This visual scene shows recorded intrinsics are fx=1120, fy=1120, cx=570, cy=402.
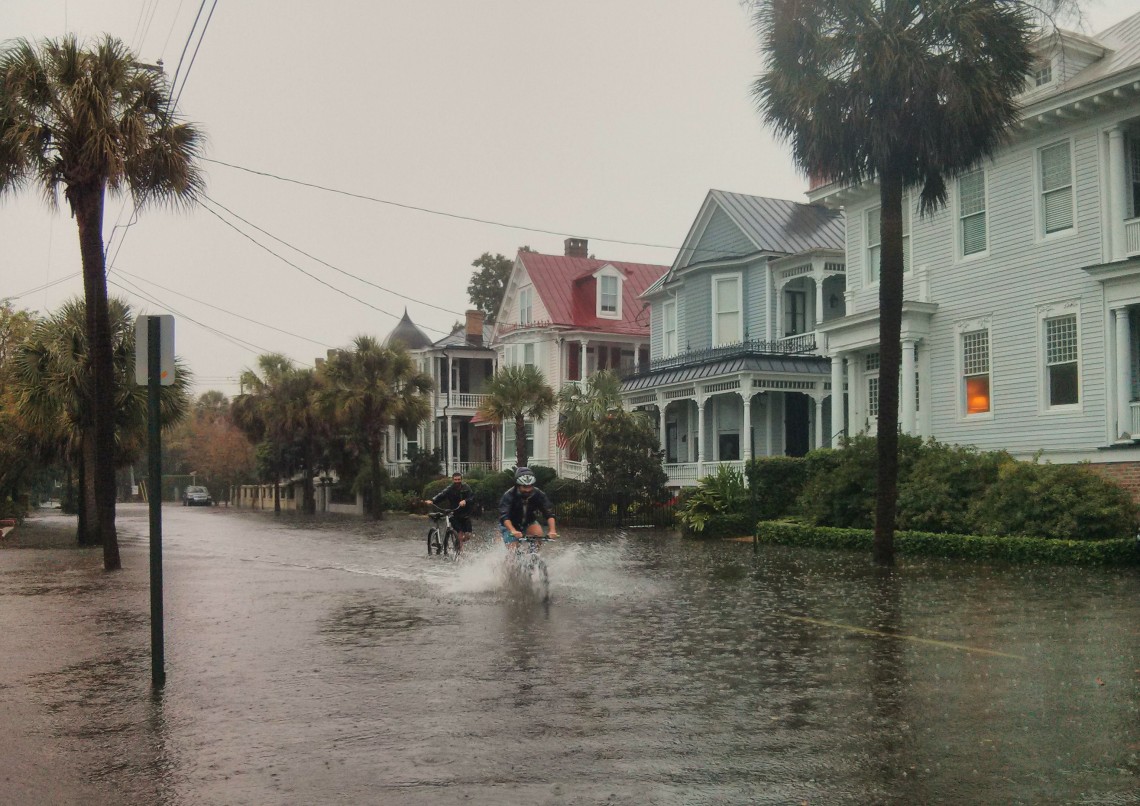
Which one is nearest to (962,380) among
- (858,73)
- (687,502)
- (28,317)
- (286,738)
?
(687,502)

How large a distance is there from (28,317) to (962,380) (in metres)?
34.5

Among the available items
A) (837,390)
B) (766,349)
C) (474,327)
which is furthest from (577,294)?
(837,390)

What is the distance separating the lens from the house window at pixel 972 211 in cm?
2670

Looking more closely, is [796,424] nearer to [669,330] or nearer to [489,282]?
[669,330]

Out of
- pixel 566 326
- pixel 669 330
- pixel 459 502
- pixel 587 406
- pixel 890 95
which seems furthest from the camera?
pixel 566 326

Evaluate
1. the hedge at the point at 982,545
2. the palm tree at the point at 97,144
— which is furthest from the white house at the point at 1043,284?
the palm tree at the point at 97,144

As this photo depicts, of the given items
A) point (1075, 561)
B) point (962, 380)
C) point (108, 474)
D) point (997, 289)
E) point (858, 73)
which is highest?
point (858, 73)

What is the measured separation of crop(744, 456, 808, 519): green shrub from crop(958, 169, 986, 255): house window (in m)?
7.03

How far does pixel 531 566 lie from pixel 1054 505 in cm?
1056

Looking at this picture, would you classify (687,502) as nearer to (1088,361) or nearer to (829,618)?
(1088,361)

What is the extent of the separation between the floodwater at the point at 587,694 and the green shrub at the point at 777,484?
501 inches

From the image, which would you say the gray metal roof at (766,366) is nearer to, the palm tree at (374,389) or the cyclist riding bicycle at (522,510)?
the palm tree at (374,389)

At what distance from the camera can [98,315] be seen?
72.1 feet

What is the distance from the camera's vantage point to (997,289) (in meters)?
26.1
